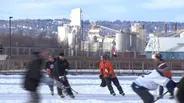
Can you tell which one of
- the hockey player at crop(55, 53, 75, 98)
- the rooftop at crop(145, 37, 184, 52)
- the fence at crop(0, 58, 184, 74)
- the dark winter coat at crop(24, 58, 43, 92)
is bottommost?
the fence at crop(0, 58, 184, 74)

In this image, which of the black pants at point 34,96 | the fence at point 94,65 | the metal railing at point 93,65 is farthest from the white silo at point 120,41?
the black pants at point 34,96

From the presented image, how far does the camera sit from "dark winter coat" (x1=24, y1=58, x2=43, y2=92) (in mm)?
11891

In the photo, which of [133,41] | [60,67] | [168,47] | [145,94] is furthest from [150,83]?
[133,41]

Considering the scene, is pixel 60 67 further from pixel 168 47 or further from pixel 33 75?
pixel 168 47

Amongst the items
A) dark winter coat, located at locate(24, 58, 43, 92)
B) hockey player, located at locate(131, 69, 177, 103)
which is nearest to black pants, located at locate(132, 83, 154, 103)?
hockey player, located at locate(131, 69, 177, 103)

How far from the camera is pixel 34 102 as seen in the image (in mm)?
12133

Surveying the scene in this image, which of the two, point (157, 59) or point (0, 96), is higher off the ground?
point (157, 59)

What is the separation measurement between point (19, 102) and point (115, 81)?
5.03 metres

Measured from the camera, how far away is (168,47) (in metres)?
97.2

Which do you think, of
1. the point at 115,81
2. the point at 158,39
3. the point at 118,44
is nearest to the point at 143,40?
the point at 118,44

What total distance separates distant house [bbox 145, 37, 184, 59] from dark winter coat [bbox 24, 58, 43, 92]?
80507mm

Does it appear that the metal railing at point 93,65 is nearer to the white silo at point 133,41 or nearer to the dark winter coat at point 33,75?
the dark winter coat at point 33,75

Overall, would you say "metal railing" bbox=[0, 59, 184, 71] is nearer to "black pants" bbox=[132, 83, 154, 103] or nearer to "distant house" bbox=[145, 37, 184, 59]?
"distant house" bbox=[145, 37, 184, 59]

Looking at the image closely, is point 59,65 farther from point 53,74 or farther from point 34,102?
point 34,102
